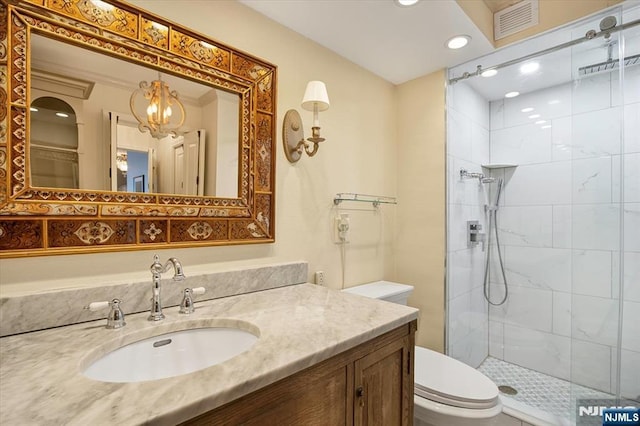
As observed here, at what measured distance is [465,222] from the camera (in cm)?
229

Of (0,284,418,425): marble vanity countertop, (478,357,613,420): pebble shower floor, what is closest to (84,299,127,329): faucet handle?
(0,284,418,425): marble vanity countertop

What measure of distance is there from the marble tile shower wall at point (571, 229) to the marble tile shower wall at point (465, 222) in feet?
0.58

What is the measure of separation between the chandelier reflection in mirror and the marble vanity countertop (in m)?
0.67

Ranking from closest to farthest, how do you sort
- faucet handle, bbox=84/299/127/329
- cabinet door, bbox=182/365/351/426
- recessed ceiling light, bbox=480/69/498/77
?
cabinet door, bbox=182/365/351/426, faucet handle, bbox=84/299/127/329, recessed ceiling light, bbox=480/69/498/77

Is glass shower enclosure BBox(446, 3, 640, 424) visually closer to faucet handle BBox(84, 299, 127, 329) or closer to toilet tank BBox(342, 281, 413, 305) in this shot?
toilet tank BBox(342, 281, 413, 305)

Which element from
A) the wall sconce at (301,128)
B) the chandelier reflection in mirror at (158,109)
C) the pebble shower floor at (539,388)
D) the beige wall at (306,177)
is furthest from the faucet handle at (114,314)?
the pebble shower floor at (539,388)

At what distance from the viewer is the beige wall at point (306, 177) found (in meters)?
1.06

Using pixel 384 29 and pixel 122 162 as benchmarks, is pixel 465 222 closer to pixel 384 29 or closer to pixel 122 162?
pixel 384 29

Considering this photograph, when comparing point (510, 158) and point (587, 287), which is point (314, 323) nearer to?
point (587, 287)

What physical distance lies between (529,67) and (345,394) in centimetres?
232

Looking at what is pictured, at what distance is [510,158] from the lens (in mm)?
2527

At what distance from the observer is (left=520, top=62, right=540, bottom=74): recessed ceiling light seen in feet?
6.69

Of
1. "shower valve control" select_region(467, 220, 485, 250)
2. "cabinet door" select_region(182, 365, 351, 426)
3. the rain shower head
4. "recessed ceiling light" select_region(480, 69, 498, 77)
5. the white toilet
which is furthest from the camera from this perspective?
"shower valve control" select_region(467, 220, 485, 250)

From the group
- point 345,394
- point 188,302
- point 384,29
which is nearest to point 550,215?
point 384,29
